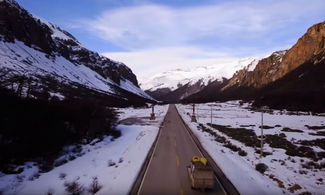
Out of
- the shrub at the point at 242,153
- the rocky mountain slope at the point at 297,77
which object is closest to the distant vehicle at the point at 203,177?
the shrub at the point at 242,153

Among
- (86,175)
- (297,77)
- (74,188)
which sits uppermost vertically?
(297,77)

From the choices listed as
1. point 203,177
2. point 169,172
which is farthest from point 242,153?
point 203,177

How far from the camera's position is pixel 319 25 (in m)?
134

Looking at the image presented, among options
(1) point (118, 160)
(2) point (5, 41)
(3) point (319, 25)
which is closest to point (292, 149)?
(1) point (118, 160)

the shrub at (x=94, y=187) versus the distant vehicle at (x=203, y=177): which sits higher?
the distant vehicle at (x=203, y=177)

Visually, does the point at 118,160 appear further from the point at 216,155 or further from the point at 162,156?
the point at 216,155

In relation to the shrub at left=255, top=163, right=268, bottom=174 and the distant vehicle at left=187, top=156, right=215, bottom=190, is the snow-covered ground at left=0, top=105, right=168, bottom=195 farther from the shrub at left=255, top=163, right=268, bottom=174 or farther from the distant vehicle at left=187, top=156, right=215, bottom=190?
the shrub at left=255, top=163, right=268, bottom=174

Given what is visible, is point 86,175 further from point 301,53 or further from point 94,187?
point 301,53

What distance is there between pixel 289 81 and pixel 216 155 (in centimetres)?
11925

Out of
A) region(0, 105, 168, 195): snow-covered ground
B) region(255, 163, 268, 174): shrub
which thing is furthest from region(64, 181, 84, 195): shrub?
region(255, 163, 268, 174): shrub

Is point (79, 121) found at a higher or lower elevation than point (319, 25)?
lower

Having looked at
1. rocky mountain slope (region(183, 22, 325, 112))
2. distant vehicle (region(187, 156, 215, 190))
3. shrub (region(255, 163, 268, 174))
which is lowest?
shrub (region(255, 163, 268, 174))

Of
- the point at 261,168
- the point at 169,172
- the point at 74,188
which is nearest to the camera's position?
the point at 74,188

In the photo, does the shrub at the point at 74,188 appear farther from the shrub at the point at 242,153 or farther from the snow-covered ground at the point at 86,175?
the shrub at the point at 242,153
